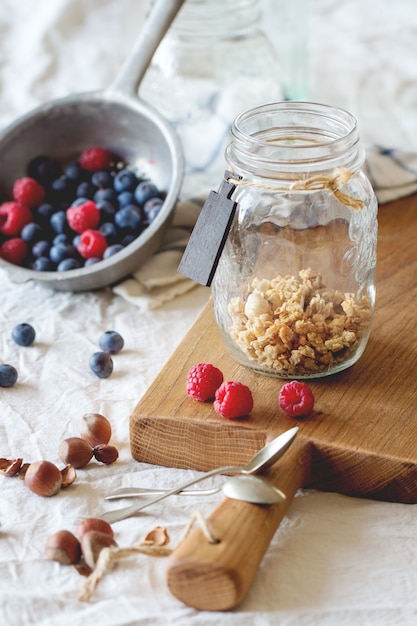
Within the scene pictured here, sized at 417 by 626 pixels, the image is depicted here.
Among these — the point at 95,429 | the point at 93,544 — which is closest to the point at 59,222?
the point at 95,429

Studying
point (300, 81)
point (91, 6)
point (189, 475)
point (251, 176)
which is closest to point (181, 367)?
point (189, 475)

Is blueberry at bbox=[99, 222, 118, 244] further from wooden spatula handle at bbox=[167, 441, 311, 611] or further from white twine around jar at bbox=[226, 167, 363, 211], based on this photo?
wooden spatula handle at bbox=[167, 441, 311, 611]

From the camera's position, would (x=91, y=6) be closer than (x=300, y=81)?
No

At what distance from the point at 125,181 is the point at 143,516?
0.73 meters

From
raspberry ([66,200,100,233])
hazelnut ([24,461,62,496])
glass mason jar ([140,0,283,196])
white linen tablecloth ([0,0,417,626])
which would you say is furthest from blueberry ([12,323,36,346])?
glass mason jar ([140,0,283,196])

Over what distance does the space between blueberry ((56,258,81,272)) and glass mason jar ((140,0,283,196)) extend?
1.39ft

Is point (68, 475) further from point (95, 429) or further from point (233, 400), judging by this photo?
point (233, 400)

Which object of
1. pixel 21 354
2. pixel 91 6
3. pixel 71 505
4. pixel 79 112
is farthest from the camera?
pixel 91 6

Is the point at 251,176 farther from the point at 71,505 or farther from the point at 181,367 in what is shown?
the point at 71,505

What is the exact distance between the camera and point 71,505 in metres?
1.01

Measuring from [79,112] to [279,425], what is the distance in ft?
2.77

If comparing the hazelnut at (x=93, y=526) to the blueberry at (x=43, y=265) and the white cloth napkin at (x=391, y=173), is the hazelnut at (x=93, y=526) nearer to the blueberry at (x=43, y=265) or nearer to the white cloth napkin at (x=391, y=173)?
the blueberry at (x=43, y=265)

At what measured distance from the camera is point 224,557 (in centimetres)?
83

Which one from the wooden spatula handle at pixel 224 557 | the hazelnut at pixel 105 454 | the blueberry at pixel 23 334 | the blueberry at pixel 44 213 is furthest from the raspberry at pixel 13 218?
the wooden spatula handle at pixel 224 557
